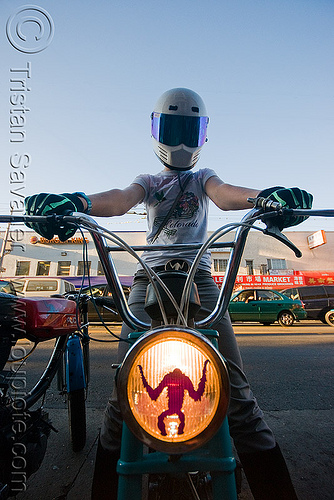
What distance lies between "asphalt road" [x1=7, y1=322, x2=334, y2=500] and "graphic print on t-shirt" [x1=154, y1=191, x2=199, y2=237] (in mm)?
1675

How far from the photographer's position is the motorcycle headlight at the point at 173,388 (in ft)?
2.27

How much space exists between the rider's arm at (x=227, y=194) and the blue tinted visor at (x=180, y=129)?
0.27m

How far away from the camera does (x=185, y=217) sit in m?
1.78

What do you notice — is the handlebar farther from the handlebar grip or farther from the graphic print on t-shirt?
the graphic print on t-shirt

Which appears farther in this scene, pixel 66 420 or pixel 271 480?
pixel 66 420

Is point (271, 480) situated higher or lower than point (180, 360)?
lower

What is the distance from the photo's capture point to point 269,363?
498cm

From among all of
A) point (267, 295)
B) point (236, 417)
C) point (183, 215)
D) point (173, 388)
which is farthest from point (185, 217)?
point (267, 295)

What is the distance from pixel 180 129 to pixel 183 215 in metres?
0.52

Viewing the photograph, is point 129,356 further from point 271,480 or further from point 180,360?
point 271,480

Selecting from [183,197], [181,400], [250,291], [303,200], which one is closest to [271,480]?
[181,400]

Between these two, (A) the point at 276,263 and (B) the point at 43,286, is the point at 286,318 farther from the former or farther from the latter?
(A) the point at 276,263

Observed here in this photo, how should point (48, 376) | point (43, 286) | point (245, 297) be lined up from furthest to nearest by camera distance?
point (43, 286) < point (245, 297) < point (48, 376)

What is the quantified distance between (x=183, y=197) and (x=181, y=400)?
132 cm
